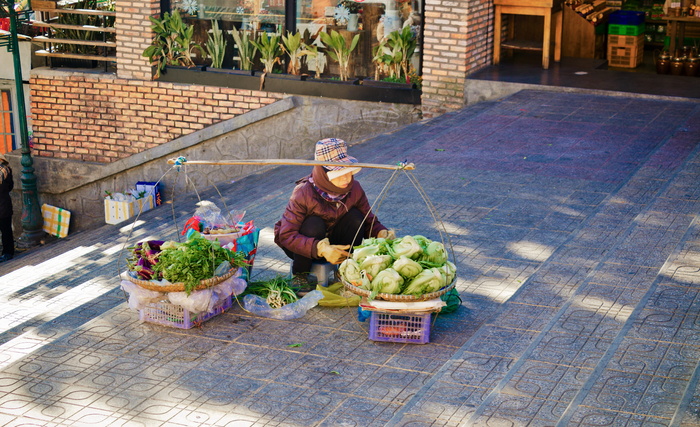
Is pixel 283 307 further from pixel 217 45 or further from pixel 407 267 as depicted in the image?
pixel 217 45

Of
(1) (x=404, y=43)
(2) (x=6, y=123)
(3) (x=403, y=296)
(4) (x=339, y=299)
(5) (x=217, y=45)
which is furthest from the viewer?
(2) (x=6, y=123)

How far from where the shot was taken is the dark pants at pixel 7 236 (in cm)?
1212

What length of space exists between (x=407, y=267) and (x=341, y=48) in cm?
733

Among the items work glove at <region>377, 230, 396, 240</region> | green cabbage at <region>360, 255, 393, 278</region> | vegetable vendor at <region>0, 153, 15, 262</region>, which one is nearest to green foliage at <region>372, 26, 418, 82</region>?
vegetable vendor at <region>0, 153, 15, 262</region>

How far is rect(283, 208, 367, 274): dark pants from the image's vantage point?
6441mm

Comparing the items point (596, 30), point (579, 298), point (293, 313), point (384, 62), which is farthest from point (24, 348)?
point (596, 30)

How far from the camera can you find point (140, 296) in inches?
240

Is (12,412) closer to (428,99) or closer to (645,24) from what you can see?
(428,99)

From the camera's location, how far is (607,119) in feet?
36.3

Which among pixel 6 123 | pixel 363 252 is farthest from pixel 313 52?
pixel 363 252

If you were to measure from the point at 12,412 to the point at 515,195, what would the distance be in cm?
515

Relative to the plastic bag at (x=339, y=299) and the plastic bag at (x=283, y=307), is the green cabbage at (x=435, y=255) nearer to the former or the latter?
the plastic bag at (x=339, y=299)

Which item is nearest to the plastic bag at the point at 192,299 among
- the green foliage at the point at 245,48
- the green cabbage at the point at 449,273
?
the green cabbage at the point at 449,273

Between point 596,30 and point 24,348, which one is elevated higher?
point 596,30
